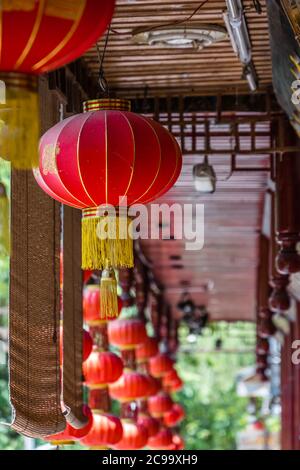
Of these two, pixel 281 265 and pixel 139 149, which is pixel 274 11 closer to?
pixel 139 149

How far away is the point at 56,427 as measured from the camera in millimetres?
6910

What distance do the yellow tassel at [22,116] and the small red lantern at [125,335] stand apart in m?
8.85

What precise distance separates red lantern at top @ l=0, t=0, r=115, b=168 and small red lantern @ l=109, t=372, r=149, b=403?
8.62 m

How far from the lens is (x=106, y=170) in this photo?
18.1 feet

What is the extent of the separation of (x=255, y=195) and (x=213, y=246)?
10.6ft

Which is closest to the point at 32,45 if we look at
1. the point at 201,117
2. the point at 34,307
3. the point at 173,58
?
the point at 34,307

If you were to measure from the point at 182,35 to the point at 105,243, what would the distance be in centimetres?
279

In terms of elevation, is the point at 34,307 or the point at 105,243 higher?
the point at 105,243

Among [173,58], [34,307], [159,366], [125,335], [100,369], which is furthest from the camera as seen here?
[159,366]

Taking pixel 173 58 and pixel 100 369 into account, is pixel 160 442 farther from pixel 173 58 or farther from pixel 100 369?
pixel 173 58

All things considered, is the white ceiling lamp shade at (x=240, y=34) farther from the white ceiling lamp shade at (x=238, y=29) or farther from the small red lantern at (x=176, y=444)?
the small red lantern at (x=176, y=444)

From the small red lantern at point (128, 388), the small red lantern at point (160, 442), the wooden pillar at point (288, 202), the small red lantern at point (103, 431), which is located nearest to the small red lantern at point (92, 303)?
the small red lantern at point (103, 431)

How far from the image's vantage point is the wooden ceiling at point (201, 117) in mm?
7902

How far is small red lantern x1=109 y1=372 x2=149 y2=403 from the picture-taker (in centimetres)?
1278
